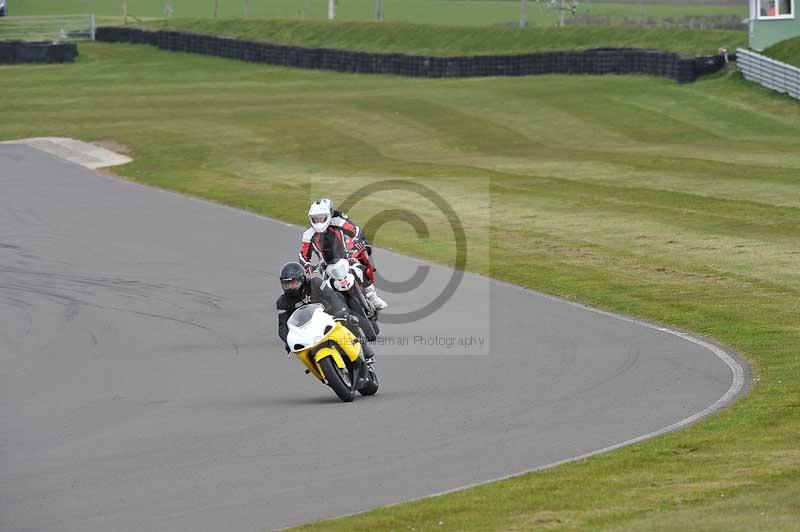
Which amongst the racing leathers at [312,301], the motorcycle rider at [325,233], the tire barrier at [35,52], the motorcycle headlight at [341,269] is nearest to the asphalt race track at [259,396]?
the racing leathers at [312,301]

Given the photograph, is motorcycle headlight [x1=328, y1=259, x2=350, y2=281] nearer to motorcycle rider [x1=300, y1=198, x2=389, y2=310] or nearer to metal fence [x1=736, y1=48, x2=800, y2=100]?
motorcycle rider [x1=300, y1=198, x2=389, y2=310]

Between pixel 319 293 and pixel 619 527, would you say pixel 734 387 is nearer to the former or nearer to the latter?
pixel 319 293

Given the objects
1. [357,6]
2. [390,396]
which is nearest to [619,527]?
[390,396]

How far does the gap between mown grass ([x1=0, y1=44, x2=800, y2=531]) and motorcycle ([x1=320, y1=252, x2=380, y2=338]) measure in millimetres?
3897

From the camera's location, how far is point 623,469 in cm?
1065

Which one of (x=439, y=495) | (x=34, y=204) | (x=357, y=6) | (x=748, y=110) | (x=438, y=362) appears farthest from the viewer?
(x=357, y=6)

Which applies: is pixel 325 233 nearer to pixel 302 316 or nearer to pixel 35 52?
pixel 302 316

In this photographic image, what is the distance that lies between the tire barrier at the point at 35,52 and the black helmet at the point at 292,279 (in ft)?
155

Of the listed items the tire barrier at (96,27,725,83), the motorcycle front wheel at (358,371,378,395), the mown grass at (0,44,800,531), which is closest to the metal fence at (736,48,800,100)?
the mown grass at (0,44,800,531)

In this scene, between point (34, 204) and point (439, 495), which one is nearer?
point (439, 495)

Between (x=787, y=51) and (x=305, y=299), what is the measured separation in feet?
115

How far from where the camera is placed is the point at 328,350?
13.5 meters

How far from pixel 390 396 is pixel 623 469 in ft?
12.4

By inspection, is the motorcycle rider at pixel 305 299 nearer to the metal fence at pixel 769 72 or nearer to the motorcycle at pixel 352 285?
the motorcycle at pixel 352 285
